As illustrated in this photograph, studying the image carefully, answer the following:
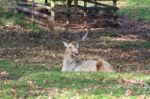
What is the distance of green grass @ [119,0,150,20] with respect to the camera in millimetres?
31750

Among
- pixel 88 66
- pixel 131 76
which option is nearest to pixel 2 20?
pixel 88 66

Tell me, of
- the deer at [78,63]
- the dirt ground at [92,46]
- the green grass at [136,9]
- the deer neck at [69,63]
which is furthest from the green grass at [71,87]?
the green grass at [136,9]

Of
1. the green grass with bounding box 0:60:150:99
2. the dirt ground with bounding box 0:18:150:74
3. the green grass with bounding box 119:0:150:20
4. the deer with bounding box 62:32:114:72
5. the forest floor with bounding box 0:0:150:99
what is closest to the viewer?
the green grass with bounding box 0:60:150:99

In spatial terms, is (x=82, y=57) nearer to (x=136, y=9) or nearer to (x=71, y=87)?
(x=71, y=87)

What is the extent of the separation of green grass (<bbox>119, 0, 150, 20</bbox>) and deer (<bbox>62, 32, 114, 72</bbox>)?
17.0 m

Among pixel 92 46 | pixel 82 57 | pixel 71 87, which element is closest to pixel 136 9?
pixel 92 46

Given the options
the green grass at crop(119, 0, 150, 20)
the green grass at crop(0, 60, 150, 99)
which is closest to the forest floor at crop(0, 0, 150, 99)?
the green grass at crop(0, 60, 150, 99)

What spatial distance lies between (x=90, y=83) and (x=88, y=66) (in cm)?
297

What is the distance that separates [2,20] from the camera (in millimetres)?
25016

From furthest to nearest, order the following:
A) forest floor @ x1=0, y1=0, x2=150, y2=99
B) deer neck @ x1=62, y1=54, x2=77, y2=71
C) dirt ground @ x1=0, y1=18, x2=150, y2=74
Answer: dirt ground @ x1=0, y1=18, x2=150, y2=74 → deer neck @ x1=62, y1=54, x2=77, y2=71 → forest floor @ x1=0, y1=0, x2=150, y2=99

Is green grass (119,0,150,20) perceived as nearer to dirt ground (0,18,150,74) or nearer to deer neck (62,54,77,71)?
dirt ground (0,18,150,74)

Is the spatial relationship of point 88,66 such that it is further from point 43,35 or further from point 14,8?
point 14,8

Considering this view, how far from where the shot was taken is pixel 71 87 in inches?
408

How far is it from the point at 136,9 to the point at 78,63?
20391mm
